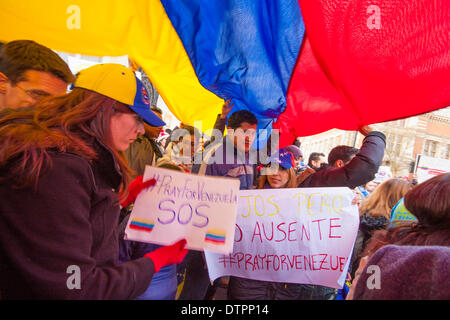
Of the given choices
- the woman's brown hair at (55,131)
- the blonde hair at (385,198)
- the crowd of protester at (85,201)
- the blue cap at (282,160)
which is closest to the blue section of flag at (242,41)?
the blue cap at (282,160)

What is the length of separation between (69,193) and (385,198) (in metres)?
2.86

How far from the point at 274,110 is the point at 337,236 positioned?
3.11 ft

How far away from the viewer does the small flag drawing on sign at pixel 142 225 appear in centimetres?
135

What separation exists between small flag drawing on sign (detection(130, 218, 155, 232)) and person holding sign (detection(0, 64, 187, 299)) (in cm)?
23

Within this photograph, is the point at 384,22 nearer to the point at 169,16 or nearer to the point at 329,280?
the point at 169,16

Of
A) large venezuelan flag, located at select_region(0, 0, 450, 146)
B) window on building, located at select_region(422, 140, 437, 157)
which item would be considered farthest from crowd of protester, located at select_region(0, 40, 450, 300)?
window on building, located at select_region(422, 140, 437, 157)

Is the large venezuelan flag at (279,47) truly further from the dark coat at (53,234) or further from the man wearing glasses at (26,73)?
the dark coat at (53,234)

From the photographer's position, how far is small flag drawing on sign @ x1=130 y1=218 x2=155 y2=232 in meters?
1.35

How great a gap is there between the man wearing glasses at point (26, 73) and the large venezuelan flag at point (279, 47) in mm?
181

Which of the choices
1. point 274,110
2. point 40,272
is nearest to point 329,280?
point 274,110

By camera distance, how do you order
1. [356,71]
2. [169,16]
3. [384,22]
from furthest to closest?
[169,16], [356,71], [384,22]

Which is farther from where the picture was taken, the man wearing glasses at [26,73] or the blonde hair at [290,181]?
the blonde hair at [290,181]

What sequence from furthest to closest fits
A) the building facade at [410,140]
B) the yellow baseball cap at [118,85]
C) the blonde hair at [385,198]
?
1. the building facade at [410,140]
2. the blonde hair at [385,198]
3. the yellow baseball cap at [118,85]

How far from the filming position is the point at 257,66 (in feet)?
5.48
